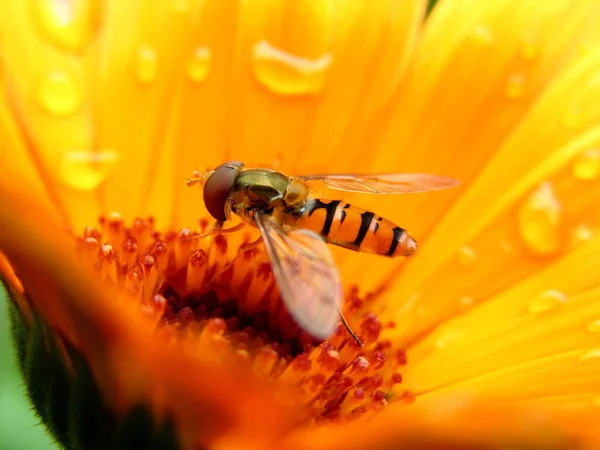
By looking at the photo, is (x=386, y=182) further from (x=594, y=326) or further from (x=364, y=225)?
(x=594, y=326)

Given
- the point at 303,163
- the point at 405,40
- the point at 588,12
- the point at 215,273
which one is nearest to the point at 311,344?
the point at 215,273

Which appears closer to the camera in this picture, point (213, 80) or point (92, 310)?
point (92, 310)

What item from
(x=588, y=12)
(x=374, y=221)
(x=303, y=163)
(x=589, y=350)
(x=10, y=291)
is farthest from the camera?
(x=303, y=163)

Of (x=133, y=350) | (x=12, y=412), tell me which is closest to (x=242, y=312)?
(x=12, y=412)

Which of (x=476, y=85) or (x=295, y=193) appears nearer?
(x=295, y=193)

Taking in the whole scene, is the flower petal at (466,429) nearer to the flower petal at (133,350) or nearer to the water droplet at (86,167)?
the flower petal at (133,350)

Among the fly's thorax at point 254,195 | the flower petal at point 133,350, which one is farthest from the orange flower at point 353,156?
the flower petal at point 133,350

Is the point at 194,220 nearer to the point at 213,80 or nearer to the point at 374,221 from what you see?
the point at 213,80
